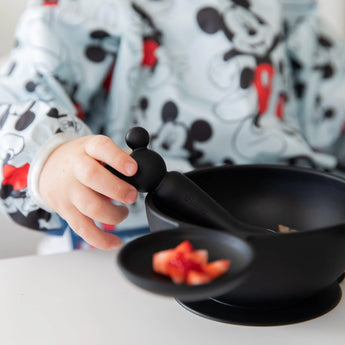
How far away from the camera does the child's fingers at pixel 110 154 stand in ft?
1.56

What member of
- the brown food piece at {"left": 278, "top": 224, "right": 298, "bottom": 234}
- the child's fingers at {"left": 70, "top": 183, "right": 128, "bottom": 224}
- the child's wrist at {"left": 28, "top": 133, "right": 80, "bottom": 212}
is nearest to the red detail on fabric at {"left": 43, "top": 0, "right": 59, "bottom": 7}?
the child's wrist at {"left": 28, "top": 133, "right": 80, "bottom": 212}

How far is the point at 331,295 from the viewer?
0.48m

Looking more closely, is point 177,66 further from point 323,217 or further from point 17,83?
point 323,217

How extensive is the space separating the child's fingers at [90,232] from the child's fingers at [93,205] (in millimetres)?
19

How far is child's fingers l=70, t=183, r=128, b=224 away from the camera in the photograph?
0.54 m

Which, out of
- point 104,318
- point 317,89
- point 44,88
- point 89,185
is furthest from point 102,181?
point 317,89

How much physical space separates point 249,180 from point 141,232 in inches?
10.7

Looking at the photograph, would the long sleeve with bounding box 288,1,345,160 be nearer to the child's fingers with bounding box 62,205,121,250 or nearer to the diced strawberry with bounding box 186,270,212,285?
the child's fingers with bounding box 62,205,121,250

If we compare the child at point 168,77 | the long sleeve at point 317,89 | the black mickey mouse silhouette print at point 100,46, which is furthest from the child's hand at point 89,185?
the long sleeve at point 317,89

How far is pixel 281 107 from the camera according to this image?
2.89 feet

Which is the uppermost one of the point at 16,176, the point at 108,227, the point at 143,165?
the point at 143,165

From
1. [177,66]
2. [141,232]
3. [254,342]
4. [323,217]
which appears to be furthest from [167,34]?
[254,342]

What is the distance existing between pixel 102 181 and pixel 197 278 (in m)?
0.20

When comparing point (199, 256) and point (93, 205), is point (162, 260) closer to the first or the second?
point (199, 256)
